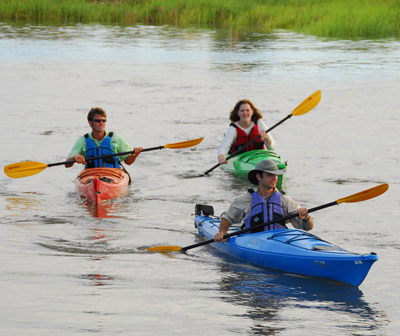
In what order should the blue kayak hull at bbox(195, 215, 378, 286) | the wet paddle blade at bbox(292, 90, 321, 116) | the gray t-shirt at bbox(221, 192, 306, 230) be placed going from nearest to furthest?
1. the blue kayak hull at bbox(195, 215, 378, 286)
2. the gray t-shirt at bbox(221, 192, 306, 230)
3. the wet paddle blade at bbox(292, 90, 321, 116)

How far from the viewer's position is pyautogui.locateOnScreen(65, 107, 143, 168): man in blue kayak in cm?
859

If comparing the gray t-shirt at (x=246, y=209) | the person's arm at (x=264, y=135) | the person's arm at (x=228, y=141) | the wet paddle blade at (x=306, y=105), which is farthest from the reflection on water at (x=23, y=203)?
the wet paddle blade at (x=306, y=105)

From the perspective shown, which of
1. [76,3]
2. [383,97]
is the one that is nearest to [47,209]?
[383,97]

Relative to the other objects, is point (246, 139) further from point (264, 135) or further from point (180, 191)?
point (180, 191)

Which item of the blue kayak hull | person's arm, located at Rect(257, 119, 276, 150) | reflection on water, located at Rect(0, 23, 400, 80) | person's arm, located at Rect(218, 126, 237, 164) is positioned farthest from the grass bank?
the blue kayak hull

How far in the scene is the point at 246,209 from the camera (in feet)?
20.6

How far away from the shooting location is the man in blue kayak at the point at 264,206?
19.8ft

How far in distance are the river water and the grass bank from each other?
15.3 feet

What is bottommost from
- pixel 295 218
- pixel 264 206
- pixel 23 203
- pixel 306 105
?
pixel 23 203

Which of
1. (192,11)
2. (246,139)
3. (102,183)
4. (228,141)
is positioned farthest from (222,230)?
(192,11)

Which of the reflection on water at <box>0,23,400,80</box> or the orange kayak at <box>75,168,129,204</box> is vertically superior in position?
the reflection on water at <box>0,23,400,80</box>

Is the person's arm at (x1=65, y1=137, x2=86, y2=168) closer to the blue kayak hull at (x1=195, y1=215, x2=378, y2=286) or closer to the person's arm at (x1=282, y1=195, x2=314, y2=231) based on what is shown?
the blue kayak hull at (x1=195, y1=215, x2=378, y2=286)

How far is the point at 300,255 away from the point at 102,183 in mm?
3260

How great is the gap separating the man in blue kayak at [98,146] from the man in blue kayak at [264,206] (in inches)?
106
